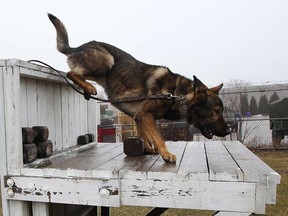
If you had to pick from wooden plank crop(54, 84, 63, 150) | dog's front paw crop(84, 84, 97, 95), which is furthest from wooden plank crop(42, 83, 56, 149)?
dog's front paw crop(84, 84, 97, 95)

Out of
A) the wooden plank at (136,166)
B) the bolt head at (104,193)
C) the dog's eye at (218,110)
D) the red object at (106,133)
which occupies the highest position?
the dog's eye at (218,110)

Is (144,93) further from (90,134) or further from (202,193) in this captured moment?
(90,134)

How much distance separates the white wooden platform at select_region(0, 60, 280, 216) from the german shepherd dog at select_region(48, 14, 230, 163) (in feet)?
0.74

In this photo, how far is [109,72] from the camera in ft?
7.88

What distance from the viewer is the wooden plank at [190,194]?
5.23ft


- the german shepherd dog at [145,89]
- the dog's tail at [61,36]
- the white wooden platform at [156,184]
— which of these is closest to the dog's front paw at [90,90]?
the german shepherd dog at [145,89]

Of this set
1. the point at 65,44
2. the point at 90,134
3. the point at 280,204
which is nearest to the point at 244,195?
the point at 65,44

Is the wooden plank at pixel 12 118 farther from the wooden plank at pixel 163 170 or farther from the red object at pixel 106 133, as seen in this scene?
the red object at pixel 106 133

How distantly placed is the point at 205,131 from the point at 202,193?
0.69 meters

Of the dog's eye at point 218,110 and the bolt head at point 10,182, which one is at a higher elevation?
the dog's eye at point 218,110

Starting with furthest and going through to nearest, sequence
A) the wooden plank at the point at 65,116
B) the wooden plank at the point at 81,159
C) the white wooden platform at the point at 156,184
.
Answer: the wooden plank at the point at 65,116
the wooden plank at the point at 81,159
the white wooden platform at the point at 156,184

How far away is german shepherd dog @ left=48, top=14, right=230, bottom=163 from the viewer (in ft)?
7.15

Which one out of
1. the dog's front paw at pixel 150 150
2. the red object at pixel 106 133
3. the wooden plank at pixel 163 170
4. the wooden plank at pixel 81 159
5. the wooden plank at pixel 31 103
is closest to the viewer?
the wooden plank at pixel 163 170

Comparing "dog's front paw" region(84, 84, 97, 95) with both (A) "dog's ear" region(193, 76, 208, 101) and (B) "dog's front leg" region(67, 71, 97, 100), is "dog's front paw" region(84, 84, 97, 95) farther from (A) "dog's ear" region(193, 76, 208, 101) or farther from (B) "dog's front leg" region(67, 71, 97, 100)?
(A) "dog's ear" region(193, 76, 208, 101)
